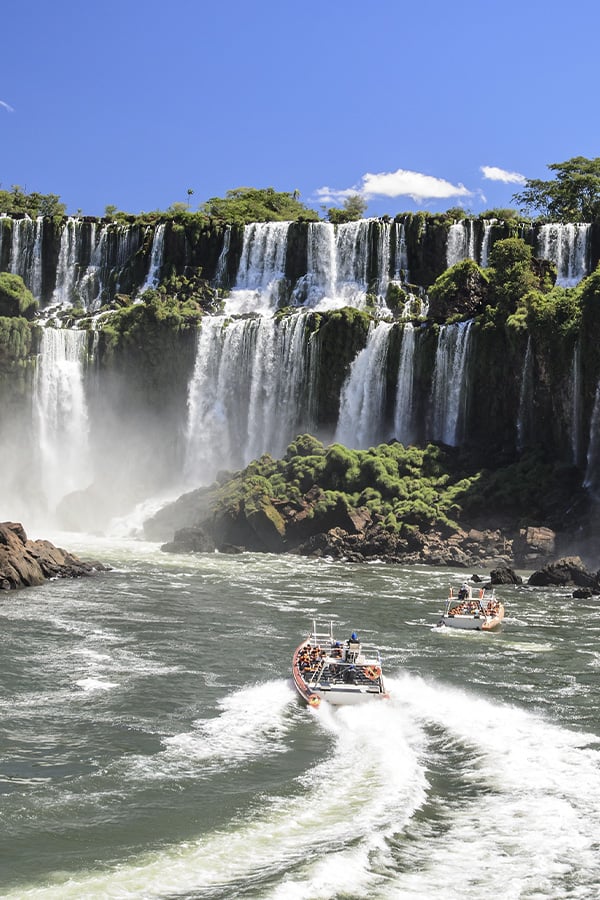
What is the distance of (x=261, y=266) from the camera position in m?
98.5

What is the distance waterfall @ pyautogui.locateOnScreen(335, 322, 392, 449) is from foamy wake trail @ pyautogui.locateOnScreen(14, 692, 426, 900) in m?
53.2

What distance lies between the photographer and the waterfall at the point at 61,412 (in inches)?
3415

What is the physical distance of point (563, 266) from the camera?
288ft

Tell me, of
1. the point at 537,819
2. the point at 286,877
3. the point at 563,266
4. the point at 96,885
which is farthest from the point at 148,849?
the point at 563,266

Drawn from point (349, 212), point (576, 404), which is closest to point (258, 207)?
point (349, 212)

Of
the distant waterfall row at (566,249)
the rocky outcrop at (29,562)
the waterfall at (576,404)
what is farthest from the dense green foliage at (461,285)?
the rocky outcrop at (29,562)

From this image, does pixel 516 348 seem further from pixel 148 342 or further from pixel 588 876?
pixel 588 876

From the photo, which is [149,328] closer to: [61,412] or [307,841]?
[61,412]

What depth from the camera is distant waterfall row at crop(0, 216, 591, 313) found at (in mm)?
92375

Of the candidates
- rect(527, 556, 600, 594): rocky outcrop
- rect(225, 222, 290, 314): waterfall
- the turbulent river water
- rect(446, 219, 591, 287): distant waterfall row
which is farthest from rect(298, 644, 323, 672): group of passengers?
rect(225, 222, 290, 314): waterfall

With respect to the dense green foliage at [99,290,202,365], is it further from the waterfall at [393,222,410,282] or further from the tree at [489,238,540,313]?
the tree at [489,238,540,313]

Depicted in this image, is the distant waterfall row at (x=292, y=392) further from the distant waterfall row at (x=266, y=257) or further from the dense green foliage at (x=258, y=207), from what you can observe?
the dense green foliage at (x=258, y=207)

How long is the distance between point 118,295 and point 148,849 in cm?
8153

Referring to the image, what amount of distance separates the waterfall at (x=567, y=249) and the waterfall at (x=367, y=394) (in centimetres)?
1801
